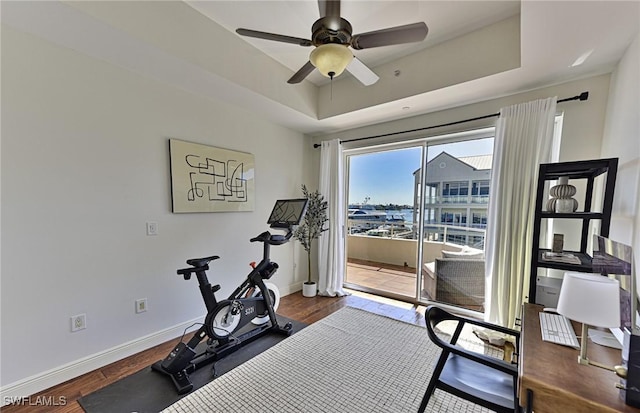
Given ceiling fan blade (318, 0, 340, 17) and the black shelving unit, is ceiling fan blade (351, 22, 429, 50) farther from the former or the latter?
the black shelving unit

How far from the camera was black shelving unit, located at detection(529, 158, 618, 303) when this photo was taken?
1.65 m

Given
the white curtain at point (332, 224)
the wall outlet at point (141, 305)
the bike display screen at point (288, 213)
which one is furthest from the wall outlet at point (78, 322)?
the white curtain at point (332, 224)

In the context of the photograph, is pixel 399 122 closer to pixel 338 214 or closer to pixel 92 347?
pixel 338 214

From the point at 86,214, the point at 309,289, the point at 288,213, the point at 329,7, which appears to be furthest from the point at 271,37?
the point at 309,289

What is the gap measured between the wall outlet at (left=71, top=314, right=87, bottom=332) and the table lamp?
117 inches

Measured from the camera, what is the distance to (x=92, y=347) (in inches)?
80.9

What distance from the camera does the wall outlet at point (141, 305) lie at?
2303mm

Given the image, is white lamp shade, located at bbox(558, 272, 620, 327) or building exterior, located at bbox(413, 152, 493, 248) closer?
white lamp shade, located at bbox(558, 272, 620, 327)

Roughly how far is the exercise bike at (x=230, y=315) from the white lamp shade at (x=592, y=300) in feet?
6.27

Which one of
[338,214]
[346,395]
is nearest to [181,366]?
[346,395]

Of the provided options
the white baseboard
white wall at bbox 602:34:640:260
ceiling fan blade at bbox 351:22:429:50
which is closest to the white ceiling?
white wall at bbox 602:34:640:260

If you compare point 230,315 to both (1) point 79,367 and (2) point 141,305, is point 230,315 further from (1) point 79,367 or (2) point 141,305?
(1) point 79,367

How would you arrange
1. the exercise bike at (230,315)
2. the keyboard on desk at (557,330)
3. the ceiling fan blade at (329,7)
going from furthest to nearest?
the exercise bike at (230,315)
the ceiling fan blade at (329,7)
the keyboard on desk at (557,330)

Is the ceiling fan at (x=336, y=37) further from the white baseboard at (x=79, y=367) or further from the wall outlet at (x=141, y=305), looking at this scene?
the white baseboard at (x=79, y=367)
